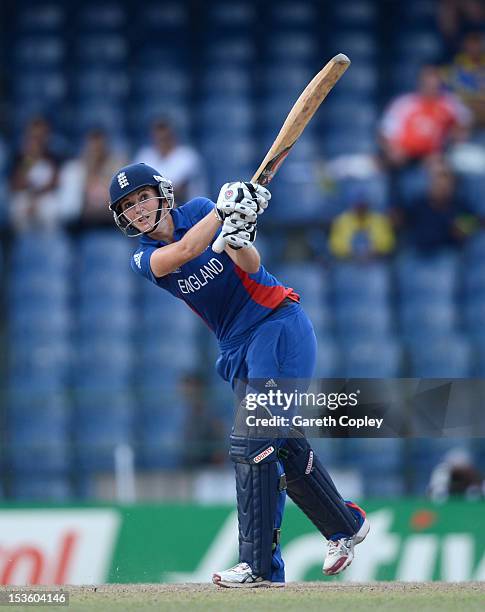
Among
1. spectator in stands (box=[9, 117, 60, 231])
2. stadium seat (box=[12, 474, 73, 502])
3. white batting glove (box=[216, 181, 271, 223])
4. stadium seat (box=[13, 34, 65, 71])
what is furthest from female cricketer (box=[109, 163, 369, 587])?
stadium seat (box=[13, 34, 65, 71])

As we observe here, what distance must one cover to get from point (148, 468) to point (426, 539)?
2.39 meters

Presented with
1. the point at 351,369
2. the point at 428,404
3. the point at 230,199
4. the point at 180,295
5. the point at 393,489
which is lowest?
the point at 393,489

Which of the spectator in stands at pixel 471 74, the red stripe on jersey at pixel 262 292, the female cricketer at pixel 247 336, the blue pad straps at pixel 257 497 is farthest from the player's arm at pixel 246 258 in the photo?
the spectator in stands at pixel 471 74

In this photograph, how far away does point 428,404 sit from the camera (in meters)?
6.11

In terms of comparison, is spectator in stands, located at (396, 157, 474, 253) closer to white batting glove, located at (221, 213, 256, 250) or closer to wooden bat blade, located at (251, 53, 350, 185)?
wooden bat blade, located at (251, 53, 350, 185)

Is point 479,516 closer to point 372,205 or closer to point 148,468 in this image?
point 148,468

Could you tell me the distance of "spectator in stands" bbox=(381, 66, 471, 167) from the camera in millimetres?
11781

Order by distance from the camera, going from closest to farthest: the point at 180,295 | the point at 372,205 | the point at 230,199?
the point at 230,199 < the point at 180,295 < the point at 372,205

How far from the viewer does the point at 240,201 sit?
5.10 meters

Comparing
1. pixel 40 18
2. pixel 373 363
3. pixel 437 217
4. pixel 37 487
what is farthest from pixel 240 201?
pixel 40 18

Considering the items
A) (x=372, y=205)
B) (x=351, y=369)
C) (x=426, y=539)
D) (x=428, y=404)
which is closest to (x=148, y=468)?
(x=351, y=369)

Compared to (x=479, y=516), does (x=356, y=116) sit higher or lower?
higher

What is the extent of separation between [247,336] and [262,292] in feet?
0.63

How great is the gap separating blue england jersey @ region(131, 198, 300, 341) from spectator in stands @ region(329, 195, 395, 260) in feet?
18.7
